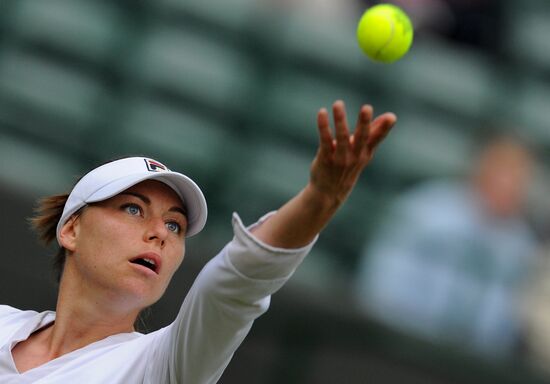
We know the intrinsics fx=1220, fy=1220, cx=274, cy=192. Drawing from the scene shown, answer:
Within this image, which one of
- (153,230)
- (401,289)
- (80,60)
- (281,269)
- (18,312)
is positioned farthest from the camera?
(80,60)

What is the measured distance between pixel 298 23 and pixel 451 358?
2.21 meters

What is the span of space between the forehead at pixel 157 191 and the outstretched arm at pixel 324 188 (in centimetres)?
63

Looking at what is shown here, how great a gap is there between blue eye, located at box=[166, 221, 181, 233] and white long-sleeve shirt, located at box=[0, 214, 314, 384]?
274 mm

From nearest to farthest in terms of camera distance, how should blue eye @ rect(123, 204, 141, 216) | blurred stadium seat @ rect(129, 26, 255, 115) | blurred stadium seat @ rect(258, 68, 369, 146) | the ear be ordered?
1. blue eye @ rect(123, 204, 141, 216)
2. the ear
3. blurred stadium seat @ rect(129, 26, 255, 115)
4. blurred stadium seat @ rect(258, 68, 369, 146)

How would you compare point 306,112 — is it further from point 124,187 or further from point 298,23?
point 124,187

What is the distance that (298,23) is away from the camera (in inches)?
291

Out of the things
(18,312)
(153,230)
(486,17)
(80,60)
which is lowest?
(18,312)

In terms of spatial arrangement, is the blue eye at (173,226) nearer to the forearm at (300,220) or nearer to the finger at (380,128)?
the forearm at (300,220)

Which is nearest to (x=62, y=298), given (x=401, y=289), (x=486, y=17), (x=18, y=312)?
(x=18, y=312)

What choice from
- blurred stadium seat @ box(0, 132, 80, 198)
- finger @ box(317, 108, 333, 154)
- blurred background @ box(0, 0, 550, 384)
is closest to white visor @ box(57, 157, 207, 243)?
finger @ box(317, 108, 333, 154)

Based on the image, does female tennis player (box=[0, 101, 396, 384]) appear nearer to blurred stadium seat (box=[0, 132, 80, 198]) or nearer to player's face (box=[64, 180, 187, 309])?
player's face (box=[64, 180, 187, 309])

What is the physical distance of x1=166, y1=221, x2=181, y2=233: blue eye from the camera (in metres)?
3.04

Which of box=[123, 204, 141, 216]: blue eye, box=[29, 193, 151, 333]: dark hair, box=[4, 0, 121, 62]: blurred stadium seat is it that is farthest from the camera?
box=[4, 0, 121, 62]: blurred stadium seat

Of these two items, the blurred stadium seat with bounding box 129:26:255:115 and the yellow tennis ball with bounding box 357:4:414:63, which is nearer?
the yellow tennis ball with bounding box 357:4:414:63
